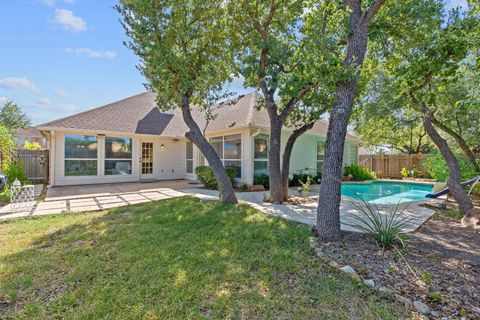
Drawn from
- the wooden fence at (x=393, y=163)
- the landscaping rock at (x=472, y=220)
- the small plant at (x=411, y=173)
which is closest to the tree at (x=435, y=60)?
the landscaping rock at (x=472, y=220)

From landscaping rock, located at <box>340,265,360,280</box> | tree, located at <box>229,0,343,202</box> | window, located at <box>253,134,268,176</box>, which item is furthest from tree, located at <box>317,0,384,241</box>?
window, located at <box>253,134,268,176</box>

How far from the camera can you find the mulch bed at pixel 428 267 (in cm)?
265

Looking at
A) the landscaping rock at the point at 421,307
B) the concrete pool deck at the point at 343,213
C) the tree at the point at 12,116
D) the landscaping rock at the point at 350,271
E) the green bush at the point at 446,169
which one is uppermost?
the tree at the point at 12,116

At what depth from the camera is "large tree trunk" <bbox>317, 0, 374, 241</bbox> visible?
4.21m

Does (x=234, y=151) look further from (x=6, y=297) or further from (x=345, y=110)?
(x=6, y=297)

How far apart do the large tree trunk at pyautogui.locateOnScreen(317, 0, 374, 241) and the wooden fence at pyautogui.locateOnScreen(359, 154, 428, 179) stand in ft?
58.1

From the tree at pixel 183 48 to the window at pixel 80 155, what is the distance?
21.8 feet

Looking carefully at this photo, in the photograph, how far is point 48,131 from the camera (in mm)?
11367

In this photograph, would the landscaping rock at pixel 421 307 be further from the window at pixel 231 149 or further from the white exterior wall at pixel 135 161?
the white exterior wall at pixel 135 161

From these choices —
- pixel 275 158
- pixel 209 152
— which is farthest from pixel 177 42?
pixel 275 158

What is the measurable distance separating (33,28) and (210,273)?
13.8m

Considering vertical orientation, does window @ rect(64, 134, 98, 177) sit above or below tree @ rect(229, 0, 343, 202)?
below

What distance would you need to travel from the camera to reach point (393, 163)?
18.9 metres

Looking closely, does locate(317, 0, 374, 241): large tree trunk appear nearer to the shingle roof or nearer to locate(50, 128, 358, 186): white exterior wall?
the shingle roof
